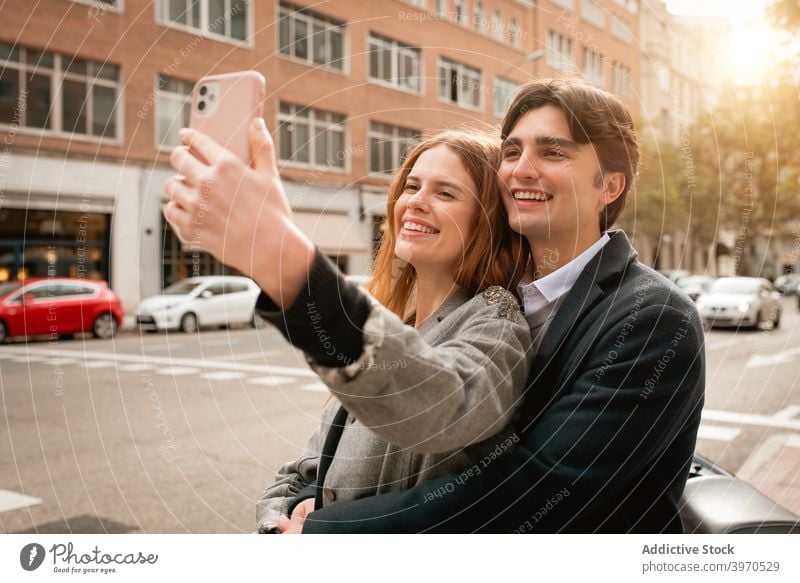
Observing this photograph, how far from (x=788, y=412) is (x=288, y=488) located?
6.80 meters

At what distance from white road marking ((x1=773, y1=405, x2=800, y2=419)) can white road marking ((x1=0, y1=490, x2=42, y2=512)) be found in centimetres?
620

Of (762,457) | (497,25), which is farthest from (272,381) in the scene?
(497,25)

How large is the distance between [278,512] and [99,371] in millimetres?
8095

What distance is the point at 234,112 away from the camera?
0.97 metres

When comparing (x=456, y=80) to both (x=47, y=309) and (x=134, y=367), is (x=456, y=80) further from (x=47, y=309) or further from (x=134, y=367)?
(x=134, y=367)

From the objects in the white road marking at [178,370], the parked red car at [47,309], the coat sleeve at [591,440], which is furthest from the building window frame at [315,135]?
the parked red car at [47,309]

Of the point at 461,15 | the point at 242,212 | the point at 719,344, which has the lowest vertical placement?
the point at 719,344

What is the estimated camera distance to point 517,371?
129 centimetres

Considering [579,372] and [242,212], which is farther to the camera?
[579,372]

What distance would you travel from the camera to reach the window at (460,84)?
2.41 meters

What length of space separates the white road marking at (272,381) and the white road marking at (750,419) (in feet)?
14.5

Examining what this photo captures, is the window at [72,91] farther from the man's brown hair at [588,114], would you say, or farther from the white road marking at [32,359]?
the man's brown hair at [588,114]

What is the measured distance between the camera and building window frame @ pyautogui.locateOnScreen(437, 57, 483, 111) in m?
2.43

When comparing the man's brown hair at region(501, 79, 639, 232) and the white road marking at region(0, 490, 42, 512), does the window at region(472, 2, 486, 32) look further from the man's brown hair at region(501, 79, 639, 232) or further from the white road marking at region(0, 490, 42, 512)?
the white road marking at region(0, 490, 42, 512)
